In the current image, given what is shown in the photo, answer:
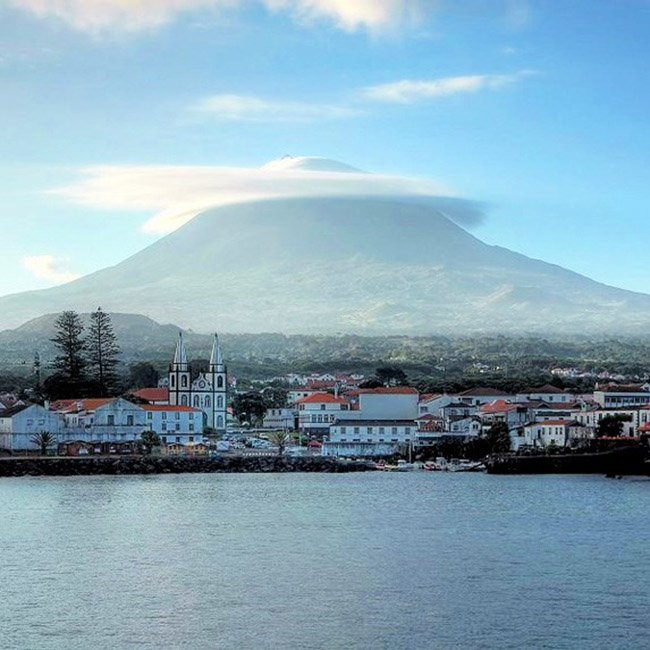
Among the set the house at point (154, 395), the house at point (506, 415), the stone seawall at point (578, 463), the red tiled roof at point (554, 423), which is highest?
the house at point (154, 395)

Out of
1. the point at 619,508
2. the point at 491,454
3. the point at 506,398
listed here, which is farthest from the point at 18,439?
the point at 619,508

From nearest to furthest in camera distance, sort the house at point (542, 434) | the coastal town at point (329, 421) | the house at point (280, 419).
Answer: the coastal town at point (329, 421) < the house at point (542, 434) < the house at point (280, 419)

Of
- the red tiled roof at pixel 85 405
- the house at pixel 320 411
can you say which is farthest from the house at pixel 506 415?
the red tiled roof at pixel 85 405

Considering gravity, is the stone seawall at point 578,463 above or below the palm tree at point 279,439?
below

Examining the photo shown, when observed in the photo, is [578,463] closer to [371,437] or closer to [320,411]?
[371,437]

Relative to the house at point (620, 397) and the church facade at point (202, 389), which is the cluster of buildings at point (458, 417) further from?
the church facade at point (202, 389)

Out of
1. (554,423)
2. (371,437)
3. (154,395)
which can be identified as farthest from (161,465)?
(554,423)

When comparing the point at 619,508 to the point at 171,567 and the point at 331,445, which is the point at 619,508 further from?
the point at 331,445
